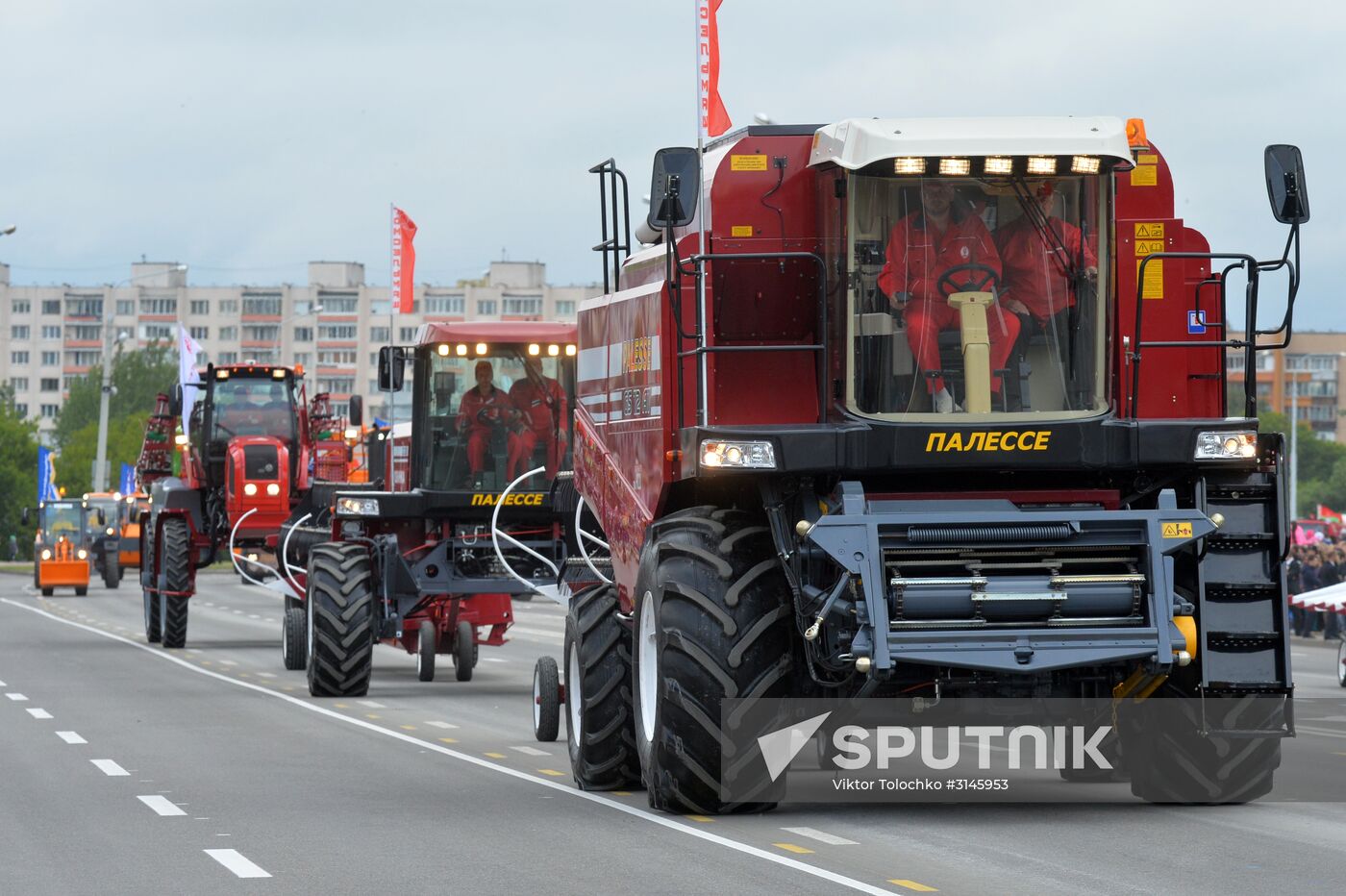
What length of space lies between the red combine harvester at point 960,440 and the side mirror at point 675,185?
13 mm

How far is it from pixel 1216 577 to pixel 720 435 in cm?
267

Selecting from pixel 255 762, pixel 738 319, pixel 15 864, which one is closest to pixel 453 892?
pixel 15 864

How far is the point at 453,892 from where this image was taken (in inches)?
387

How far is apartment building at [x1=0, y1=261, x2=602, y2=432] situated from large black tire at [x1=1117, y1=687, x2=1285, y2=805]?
158816 millimetres

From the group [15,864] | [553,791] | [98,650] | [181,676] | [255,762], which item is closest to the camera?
[15,864]

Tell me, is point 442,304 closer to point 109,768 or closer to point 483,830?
point 109,768

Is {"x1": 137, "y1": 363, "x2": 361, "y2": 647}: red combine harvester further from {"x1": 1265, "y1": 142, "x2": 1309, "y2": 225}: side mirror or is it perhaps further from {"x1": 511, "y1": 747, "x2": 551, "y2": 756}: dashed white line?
{"x1": 1265, "y1": 142, "x2": 1309, "y2": 225}: side mirror

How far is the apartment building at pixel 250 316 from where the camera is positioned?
175500 millimetres

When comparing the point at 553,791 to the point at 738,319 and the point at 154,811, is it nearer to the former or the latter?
the point at 154,811

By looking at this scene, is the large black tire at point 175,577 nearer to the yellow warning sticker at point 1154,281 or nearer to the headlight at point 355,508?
the headlight at point 355,508

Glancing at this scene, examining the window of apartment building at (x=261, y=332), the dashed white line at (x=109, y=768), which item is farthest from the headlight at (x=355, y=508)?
the window of apartment building at (x=261, y=332)

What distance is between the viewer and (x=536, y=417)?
23.7 metres

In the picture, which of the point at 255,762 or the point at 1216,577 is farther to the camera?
the point at 255,762

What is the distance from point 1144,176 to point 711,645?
11.1 feet
